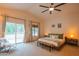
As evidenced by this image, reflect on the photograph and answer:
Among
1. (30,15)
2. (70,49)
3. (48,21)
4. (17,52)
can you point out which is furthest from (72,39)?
(17,52)

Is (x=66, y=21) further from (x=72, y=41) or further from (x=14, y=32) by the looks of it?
(x=14, y=32)

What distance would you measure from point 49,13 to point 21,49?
1.13 m

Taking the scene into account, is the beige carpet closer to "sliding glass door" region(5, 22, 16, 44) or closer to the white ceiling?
"sliding glass door" region(5, 22, 16, 44)

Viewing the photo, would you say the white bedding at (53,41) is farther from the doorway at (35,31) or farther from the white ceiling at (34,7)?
the white ceiling at (34,7)

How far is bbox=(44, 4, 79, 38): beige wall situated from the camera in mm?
1799

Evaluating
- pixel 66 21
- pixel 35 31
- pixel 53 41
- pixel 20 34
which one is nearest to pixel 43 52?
pixel 53 41

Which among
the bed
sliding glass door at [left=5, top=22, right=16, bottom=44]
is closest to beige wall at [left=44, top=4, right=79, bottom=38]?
the bed

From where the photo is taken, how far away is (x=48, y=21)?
6.61ft

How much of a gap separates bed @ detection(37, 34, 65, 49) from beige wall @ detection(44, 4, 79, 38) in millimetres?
132

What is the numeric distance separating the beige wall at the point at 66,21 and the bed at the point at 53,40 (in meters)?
0.13

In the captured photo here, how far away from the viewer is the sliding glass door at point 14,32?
1788mm

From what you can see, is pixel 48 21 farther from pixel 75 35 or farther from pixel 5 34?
pixel 5 34

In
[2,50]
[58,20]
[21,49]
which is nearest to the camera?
[2,50]

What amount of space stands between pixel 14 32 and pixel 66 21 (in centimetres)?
133
